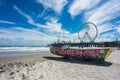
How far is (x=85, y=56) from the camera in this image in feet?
33.2

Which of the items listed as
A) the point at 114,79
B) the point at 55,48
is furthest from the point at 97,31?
the point at 114,79

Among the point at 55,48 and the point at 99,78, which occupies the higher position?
the point at 55,48

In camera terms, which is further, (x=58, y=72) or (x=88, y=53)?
(x=88, y=53)

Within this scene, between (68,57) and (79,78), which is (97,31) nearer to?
(68,57)

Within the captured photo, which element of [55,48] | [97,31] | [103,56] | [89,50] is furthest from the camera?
[97,31]

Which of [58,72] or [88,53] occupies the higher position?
[88,53]

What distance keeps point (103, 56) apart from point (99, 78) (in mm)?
4631

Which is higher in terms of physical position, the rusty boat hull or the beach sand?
the rusty boat hull

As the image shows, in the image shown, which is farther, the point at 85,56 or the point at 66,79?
the point at 85,56

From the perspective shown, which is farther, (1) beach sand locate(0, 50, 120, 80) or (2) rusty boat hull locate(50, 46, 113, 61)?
(2) rusty boat hull locate(50, 46, 113, 61)

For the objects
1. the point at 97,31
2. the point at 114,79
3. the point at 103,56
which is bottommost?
the point at 114,79

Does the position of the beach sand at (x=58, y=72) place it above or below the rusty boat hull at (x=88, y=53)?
below

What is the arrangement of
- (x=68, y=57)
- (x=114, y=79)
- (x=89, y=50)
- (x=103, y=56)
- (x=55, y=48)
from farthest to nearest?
1. (x=55, y=48)
2. (x=68, y=57)
3. (x=89, y=50)
4. (x=103, y=56)
5. (x=114, y=79)

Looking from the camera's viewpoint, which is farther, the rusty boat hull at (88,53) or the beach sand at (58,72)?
the rusty boat hull at (88,53)
